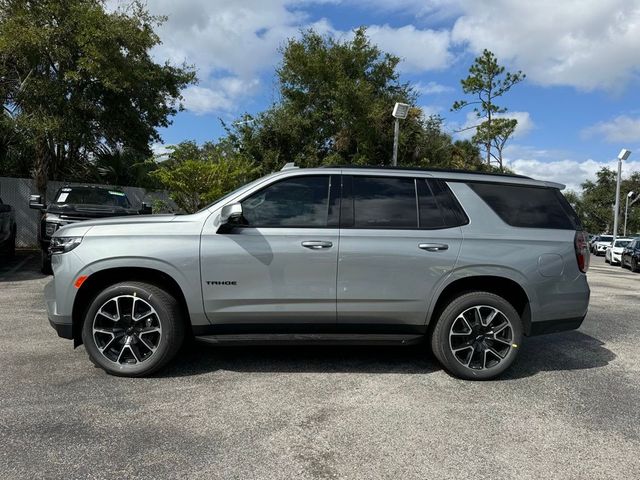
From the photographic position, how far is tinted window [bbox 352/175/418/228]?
14.8 feet

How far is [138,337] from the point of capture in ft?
14.4

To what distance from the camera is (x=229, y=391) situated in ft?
13.7

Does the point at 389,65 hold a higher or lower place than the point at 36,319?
higher

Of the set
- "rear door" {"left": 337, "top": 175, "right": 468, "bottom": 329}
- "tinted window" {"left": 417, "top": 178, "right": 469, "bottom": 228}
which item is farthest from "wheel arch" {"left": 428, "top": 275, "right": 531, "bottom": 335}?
"tinted window" {"left": 417, "top": 178, "right": 469, "bottom": 228}

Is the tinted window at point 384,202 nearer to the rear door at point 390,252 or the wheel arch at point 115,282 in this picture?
the rear door at point 390,252

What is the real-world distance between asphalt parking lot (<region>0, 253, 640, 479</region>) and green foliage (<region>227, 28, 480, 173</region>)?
51.6ft

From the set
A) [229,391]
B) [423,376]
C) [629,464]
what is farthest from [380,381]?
[629,464]

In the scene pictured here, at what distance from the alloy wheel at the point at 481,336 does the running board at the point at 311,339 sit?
0.35 m

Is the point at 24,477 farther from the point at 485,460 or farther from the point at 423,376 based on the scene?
the point at 423,376

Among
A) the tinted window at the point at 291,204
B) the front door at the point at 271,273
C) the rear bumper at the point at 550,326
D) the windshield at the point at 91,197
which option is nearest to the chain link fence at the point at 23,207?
the windshield at the point at 91,197

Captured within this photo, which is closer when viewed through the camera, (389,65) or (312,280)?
(312,280)

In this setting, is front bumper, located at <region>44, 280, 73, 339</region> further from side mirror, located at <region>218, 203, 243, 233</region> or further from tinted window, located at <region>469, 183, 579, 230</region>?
tinted window, located at <region>469, 183, 579, 230</region>

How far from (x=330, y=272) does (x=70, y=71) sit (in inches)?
451

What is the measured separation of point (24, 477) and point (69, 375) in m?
1.71
